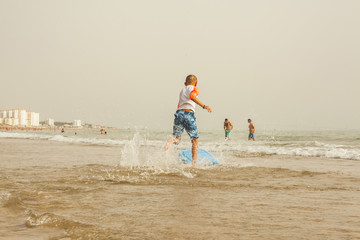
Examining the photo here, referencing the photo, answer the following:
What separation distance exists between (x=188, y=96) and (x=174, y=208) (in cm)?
454

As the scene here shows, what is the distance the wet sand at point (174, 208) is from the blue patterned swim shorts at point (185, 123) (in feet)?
7.25

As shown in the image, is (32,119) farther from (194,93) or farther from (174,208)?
(174,208)

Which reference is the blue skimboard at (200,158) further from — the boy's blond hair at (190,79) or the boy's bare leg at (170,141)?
the boy's blond hair at (190,79)

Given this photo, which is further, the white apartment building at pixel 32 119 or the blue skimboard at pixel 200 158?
the white apartment building at pixel 32 119

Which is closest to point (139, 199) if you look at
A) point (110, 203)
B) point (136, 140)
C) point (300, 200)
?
point (110, 203)

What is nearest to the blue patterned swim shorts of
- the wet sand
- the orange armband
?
the orange armband


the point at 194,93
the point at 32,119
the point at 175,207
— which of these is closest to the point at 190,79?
the point at 194,93

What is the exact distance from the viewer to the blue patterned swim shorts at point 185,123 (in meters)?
7.70

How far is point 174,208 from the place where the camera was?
3.36 m

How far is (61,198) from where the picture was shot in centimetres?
380

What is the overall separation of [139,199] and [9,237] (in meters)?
1.61

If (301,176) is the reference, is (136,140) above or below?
above

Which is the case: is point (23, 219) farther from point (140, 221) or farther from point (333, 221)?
point (333, 221)

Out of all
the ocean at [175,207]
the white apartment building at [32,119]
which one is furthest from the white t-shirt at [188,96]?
the white apartment building at [32,119]
